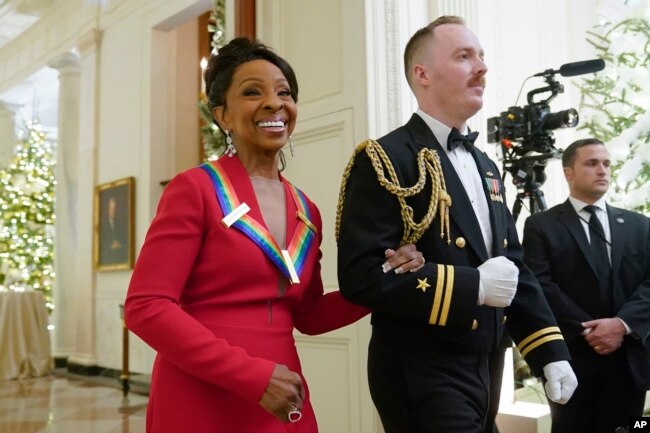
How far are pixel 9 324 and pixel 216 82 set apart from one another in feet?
22.9

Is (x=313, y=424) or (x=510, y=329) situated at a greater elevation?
(x=510, y=329)

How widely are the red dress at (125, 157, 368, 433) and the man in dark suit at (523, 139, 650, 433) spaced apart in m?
1.52

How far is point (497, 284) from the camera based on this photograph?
1.54 meters

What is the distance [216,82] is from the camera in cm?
161

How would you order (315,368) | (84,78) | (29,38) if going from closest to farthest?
(315,368), (84,78), (29,38)

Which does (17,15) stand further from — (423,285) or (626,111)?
(423,285)

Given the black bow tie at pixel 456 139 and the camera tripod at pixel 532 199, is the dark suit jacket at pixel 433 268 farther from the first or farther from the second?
the camera tripod at pixel 532 199

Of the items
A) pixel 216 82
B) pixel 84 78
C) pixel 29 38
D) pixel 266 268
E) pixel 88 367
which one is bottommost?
pixel 88 367

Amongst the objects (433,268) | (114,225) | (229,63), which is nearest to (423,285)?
(433,268)

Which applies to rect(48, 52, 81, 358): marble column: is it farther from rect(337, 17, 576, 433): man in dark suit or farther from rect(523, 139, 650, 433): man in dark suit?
rect(337, 17, 576, 433): man in dark suit

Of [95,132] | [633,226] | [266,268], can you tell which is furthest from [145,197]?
[266,268]

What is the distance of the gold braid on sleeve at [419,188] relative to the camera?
5.30 ft

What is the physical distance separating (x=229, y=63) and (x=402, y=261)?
0.64 metres

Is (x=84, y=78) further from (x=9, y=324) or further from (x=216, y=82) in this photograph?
(x=216, y=82)
